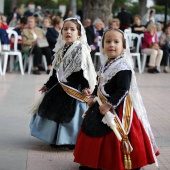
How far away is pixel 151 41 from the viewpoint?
16594 millimetres

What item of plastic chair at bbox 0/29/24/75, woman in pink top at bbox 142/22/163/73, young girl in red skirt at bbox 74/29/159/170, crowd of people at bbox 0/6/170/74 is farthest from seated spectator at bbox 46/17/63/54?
young girl in red skirt at bbox 74/29/159/170

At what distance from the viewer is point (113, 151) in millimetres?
5270

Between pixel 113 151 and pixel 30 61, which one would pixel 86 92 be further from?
pixel 30 61

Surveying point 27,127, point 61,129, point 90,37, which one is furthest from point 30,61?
point 61,129

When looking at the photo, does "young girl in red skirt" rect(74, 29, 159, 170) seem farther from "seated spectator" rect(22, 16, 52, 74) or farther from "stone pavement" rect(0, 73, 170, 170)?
"seated spectator" rect(22, 16, 52, 74)

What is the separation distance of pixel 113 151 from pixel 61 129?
1457 millimetres

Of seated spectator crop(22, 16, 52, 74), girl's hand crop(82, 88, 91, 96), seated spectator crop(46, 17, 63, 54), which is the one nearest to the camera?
girl's hand crop(82, 88, 91, 96)

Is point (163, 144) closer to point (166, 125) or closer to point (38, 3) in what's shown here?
point (166, 125)

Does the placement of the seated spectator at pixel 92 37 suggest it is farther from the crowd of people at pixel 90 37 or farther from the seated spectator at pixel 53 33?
the seated spectator at pixel 53 33

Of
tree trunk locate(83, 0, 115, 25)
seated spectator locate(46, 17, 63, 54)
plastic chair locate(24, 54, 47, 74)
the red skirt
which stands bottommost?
plastic chair locate(24, 54, 47, 74)

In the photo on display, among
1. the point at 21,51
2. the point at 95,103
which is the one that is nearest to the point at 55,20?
the point at 21,51

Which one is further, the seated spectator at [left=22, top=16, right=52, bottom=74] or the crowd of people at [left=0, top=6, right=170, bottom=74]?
the crowd of people at [left=0, top=6, right=170, bottom=74]

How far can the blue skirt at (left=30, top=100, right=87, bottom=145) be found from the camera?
6629 millimetres

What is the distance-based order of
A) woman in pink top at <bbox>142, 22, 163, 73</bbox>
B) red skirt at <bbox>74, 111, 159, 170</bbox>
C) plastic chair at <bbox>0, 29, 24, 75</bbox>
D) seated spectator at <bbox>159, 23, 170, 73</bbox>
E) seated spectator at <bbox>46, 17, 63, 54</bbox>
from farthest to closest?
1. seated spectator at <bbox>159, 23, 170, 73</bbox>
2. woman in pink top at <bbox>142, 22, 163, 73</bbox>
3. seated spectator at <bbox>46, 17, 63, 54</bbox>
4. plastic chair at <bbox>0, 29, 24, 75</bbox>
5. red skirt at <bbox>74, 111, 159, 170</bbox>
